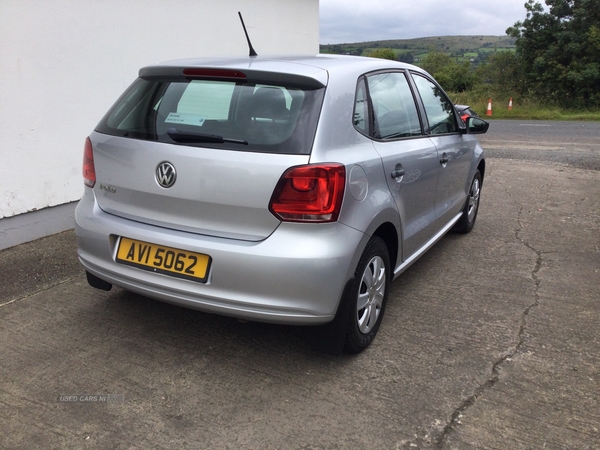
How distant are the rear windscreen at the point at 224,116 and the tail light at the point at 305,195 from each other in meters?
0.12

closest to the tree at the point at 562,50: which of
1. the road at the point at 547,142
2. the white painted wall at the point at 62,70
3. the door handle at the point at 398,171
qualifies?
the road at the point at 547,142

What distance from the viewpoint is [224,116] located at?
2.87m

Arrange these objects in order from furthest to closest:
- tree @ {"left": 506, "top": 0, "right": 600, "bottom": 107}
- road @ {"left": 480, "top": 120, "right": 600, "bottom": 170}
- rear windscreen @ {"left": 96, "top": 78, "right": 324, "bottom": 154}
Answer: tree @ {"left": 506, "top": 0, "right": 600, "bottom": 107}
road @ {"left": 480, "top": 120, "right": 600, "bottom": 170}
rear windscreen @ {"left": 96, "top": 78, "right": 324, "bottom": 154}

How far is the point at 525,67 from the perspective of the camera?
3147cm

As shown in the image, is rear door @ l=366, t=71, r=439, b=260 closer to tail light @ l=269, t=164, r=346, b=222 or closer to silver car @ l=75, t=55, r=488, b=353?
silver car @ l=75, t=55, r=488, b=353

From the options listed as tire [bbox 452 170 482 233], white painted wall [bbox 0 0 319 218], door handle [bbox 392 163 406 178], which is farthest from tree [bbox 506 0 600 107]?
door handle [bbox 392 163 406 178]

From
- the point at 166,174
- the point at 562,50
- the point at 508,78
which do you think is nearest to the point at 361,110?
the point at 166,174

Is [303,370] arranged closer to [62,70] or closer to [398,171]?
[398,171]

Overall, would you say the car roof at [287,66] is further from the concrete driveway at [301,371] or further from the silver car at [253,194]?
the concrete driveway at [301,371]

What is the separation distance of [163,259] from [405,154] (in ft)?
5.58

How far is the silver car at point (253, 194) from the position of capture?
2.65m

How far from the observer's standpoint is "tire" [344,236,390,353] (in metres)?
2.98

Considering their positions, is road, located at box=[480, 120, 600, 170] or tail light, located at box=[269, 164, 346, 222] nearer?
tail light, located at box=[269, 164, 346, 222]

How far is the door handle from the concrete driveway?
3.29 feet
